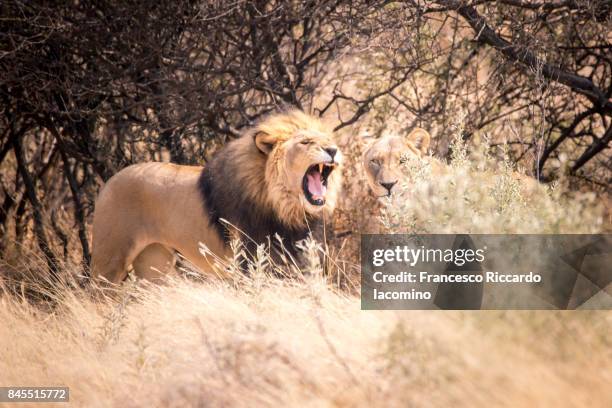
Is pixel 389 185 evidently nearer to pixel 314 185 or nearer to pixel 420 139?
pixel 420 139

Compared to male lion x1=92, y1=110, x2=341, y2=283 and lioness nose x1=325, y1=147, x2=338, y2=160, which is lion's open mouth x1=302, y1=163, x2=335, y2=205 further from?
lioness nose x1=325, y1=147, x2=338, y2=160

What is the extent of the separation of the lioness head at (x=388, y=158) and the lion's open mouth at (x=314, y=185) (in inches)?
26.6

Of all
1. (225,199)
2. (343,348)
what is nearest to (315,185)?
(225,199)

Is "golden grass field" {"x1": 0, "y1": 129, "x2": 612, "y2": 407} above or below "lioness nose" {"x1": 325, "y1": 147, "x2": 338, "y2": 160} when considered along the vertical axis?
below

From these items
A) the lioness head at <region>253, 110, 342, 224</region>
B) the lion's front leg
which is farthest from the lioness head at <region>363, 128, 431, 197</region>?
the lion's front leg

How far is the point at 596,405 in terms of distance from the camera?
3281 millimetres

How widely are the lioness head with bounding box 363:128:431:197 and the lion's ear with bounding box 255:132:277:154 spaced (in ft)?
3.03

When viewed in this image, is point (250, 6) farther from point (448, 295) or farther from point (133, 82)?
point (448, 295)

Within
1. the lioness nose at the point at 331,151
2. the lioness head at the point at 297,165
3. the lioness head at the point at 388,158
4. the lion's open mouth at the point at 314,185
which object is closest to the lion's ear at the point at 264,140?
the lioness head at the point at 297,165

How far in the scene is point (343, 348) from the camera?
13.2ft

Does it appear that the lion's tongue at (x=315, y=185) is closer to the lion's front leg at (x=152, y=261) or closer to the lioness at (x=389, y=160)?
the lioness at (x=389, y=160)

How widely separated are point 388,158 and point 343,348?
2.69 m

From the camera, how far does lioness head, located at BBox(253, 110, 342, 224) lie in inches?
228

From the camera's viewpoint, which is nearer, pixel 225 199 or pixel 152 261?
pixel 225 199
